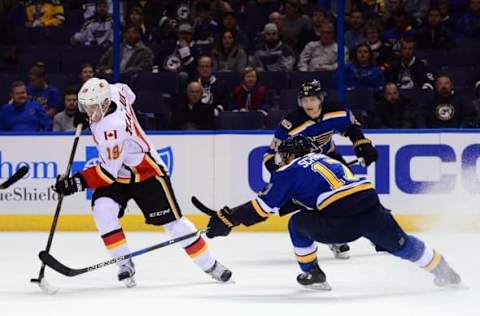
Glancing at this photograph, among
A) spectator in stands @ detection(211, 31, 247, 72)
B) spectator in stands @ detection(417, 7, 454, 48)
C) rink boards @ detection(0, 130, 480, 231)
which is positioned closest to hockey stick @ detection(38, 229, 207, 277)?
rink boards @ detection(0, 130, 480, 231)

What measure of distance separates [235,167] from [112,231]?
305 centimetres

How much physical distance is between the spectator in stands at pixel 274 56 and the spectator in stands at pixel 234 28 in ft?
0.86

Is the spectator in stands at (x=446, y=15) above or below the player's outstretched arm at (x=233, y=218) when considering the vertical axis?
above

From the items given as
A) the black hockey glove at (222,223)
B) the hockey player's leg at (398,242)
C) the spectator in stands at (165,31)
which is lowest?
the hockey player's leg at (398,242)

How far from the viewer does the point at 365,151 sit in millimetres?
7641

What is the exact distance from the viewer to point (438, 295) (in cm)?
596

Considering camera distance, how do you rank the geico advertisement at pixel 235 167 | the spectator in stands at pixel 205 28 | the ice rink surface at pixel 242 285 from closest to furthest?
the ice rink surface at pixel 242 285
the geico advertisement at pixel 235 167
the spectator in stands at pixel 205 28

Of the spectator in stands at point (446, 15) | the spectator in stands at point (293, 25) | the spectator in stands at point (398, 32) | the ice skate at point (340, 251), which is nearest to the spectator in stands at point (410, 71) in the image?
the spectator in stands at point (398, 32)

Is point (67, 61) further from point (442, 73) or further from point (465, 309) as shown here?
point (465, 309)

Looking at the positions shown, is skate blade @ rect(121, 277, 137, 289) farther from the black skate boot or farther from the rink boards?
the rink boards

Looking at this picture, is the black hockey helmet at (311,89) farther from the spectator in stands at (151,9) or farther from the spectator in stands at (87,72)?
the spectator in stands at (151,9)

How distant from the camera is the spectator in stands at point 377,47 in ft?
33.9

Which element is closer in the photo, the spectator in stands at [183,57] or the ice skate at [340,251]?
the ice skate at [340,251]

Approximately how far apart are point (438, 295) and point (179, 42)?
5.17 m
